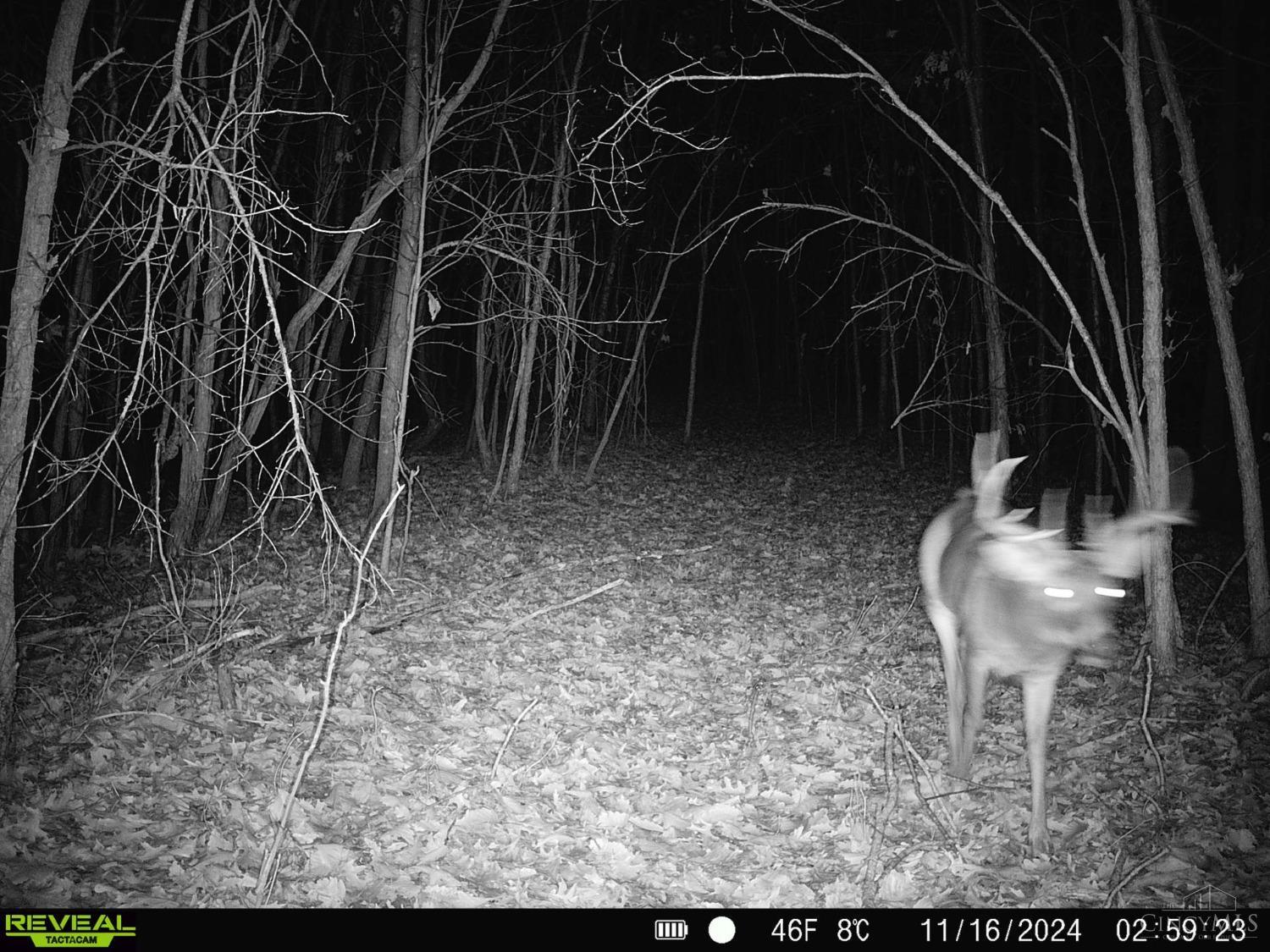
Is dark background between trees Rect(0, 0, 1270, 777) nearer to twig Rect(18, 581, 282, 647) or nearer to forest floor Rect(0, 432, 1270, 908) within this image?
A: twig Rect(18, 581, 282, 647)

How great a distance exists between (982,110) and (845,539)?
267 inches

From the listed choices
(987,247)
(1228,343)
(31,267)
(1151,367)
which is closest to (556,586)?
(31,267)

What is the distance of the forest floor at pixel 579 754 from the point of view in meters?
4.26

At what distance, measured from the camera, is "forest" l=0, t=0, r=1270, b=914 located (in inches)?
170

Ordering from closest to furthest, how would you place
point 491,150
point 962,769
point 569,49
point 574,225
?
point 962,769 → point 569,49 → point 491,150 → point 574,225

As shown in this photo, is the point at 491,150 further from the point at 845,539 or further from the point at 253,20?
the point at 253,20

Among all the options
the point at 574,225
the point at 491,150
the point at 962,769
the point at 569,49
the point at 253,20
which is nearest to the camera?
the point at 253,20

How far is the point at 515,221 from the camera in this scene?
15133mm

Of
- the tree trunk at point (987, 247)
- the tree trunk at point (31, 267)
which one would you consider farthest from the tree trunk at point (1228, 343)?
the tree trunk at point (31, 267)

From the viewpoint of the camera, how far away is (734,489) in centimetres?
1605
